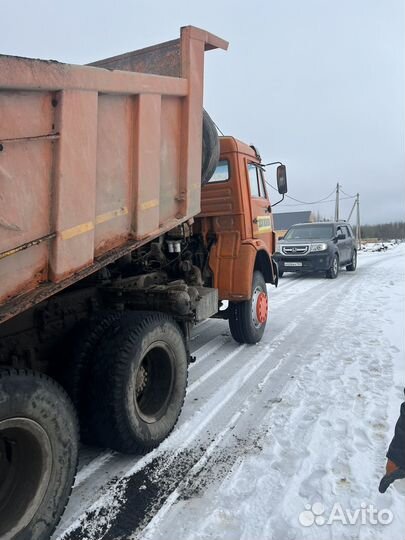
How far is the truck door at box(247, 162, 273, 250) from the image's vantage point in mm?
5832

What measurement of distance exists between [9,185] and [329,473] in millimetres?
2634

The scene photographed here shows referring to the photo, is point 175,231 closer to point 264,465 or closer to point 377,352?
point 264,465

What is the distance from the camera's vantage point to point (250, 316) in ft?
19.3

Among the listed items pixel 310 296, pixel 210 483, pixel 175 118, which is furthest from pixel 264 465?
pixel 310 296

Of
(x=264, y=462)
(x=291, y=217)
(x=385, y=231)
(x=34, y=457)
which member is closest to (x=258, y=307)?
(x=264, y=462)

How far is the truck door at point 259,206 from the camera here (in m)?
5.83

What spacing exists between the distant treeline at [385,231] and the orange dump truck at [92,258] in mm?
60462

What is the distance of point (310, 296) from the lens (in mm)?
10359

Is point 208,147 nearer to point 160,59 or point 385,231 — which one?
point 160,59

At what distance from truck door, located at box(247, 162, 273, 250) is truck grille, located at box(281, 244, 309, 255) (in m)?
7.74

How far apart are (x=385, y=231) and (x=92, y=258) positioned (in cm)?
6545

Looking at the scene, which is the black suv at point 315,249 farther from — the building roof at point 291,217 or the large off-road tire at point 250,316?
the building roof at point 291,217

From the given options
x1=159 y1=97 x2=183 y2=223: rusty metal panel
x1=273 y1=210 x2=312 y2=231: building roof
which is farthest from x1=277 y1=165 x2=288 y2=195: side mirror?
x1=273 y1=210 x2=312 y2=231: building roof

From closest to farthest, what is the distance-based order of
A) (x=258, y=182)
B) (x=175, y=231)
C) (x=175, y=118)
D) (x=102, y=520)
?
1. (x=102, y=520)
2. (x=175, y=118)
3. (x=175, y=231)
4. (x=258, y=182)
